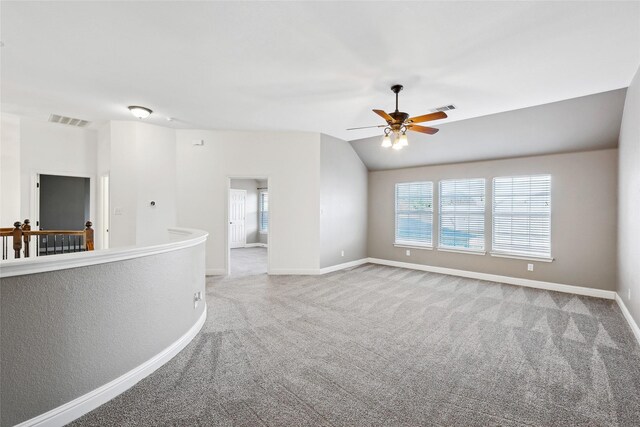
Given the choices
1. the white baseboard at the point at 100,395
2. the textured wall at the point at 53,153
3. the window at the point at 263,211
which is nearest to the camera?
the white baseboard at the point at 100,395

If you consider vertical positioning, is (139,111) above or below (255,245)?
above

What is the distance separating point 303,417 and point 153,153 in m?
5.15

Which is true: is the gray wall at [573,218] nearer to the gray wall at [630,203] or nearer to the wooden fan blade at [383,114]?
the gray wall at [630,203]

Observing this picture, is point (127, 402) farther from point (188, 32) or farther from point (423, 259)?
point (423, 259)

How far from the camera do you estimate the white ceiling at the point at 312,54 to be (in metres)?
2.21

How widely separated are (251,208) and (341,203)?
4562 millimetres

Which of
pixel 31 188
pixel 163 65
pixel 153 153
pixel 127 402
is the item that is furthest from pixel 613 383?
pixel 31 188

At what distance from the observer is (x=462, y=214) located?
6.03m

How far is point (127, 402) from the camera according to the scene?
2074 mm

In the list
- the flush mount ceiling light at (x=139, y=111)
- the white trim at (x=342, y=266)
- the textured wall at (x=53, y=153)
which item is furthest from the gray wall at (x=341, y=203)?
the textured wall at (x=53, y=153)

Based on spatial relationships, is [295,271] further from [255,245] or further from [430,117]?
[255,245]

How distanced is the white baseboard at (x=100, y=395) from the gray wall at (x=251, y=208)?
23.9ft

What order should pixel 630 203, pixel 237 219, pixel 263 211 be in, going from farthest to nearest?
pixel 263 211
pixel 237 219
pixel 630 203

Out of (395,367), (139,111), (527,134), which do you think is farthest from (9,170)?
(527,134)
